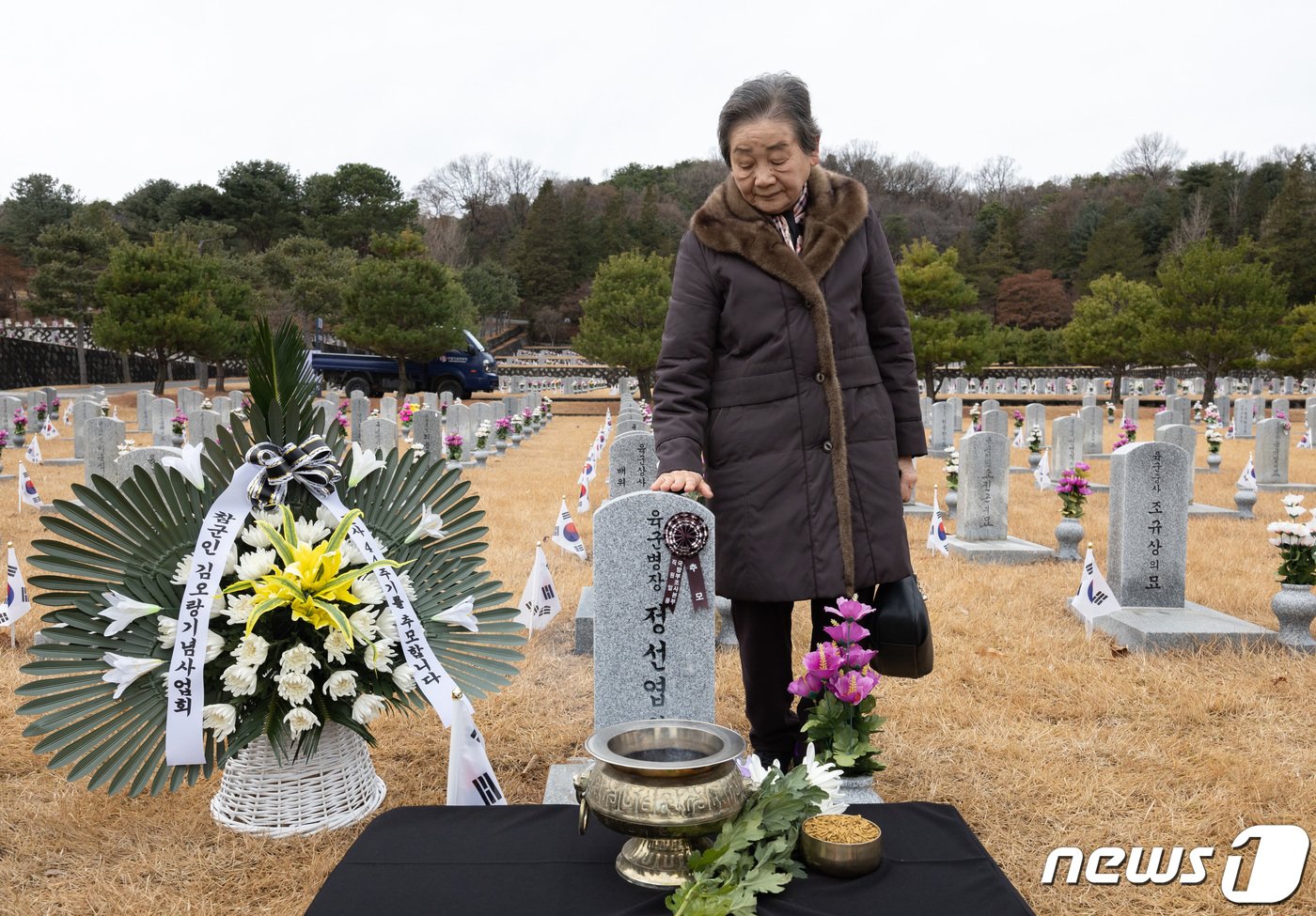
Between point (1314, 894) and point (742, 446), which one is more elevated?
point (742, 446)

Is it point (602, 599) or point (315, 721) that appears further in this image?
point (602, 599)

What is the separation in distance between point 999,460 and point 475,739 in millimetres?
5860

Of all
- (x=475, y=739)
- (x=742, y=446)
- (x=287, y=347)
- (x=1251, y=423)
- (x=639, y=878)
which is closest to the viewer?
(x=639, y=878)

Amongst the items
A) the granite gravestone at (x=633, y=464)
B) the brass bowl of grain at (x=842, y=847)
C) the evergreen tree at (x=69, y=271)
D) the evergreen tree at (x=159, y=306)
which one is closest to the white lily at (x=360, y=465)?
the brass bowl of grain at (x=842, y=847)

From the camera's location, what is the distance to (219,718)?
254 centimetres

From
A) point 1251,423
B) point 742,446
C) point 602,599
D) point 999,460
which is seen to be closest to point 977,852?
point 742,446

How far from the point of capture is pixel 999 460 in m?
7.48

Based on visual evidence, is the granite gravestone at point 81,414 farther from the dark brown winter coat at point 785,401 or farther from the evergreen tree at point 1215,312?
the evergreen tree at point 1215,312

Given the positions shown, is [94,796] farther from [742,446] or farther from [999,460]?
[999,460]

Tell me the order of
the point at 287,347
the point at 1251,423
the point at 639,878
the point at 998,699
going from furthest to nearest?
1. the point at 1251,423
2. the point at 998,699
3. the point at 287,347
4. the point at 639,878

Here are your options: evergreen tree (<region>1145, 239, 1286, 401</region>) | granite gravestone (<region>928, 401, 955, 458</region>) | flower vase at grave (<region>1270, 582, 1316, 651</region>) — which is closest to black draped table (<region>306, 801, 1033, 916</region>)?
flower vase at grave (<region>1270, 582, 1316, 651</region>)

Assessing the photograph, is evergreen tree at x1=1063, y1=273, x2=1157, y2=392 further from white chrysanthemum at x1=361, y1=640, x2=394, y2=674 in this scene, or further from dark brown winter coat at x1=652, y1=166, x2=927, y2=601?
white chrysanthemum at x1=361, y1=640, x2=394, y2=674

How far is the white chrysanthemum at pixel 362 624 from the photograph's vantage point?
Answer: 260 cm

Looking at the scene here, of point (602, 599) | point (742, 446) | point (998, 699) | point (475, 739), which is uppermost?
point (742, 446)
